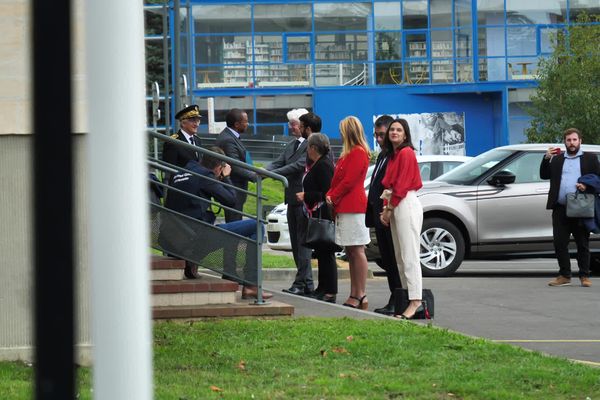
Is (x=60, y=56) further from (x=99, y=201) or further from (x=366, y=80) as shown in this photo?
(x=366, y=80)

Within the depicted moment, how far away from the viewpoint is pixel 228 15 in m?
51.4

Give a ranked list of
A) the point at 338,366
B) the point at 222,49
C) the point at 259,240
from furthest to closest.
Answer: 1. the point at 222,49
2. the point at 259,240
3. the point at 338,366

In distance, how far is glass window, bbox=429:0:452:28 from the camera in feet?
167

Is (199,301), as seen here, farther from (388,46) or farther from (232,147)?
(388,46)

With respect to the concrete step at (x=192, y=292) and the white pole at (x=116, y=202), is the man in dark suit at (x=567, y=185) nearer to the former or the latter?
the concrete step at (x=192, y=292)

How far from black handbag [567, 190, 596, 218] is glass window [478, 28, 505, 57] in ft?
115

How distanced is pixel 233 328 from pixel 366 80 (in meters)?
41.5

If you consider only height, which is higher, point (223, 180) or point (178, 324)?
point (223, 180)

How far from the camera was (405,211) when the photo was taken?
37.2 ft

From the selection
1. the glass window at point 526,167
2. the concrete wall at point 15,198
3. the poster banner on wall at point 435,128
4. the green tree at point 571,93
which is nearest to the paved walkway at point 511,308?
the glass window at point 526,167

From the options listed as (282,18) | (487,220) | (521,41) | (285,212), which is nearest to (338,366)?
(487,220)

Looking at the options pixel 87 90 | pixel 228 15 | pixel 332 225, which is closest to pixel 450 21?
pixel 228 15

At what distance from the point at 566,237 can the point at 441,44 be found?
119ft

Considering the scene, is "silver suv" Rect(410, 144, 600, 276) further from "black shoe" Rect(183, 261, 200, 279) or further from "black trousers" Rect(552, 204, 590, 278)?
"black shoe" Rect(183, 261, 200, 279)
